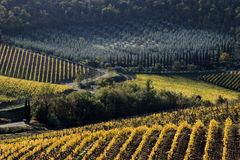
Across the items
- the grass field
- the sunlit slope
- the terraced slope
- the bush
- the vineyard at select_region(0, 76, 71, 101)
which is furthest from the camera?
the grass field

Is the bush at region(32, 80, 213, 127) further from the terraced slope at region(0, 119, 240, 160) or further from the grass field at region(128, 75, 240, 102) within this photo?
the grass field at region(128, 75, 240, 102)

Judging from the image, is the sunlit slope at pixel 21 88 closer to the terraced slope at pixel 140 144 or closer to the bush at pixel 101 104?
the bush at pixel 101 104

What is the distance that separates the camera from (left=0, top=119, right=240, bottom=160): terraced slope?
269ft

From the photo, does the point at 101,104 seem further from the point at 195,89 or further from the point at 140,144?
the point at 195,89

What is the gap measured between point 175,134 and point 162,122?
12.5 m

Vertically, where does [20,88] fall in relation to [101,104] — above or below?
below

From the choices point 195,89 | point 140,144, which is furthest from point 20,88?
point 140,144

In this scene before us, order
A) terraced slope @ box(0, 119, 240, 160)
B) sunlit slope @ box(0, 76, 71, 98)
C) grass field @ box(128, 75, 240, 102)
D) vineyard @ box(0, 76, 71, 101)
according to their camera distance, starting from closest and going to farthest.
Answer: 1. terraced slope @ box(0, 119, 240, 160)
2. vineyard @ box(0, 76, 71, 101)
3. sunlit slope @ box(0, 76, 71, 98)
4. grass field @ box(128, 75, 240, 102)

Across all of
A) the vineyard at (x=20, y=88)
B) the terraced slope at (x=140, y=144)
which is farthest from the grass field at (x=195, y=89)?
the terraced slope at (x=140, y=144)

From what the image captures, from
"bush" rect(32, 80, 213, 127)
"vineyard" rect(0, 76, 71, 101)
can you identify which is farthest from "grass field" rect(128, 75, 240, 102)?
"vineyard" rect(0, 76, 71, 101)

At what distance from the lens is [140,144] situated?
87.4m

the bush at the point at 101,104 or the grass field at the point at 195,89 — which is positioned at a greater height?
the bush at the point at 101,104

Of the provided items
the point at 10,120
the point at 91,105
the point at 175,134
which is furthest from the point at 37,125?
the point at 175,134

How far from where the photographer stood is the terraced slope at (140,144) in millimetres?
81938
